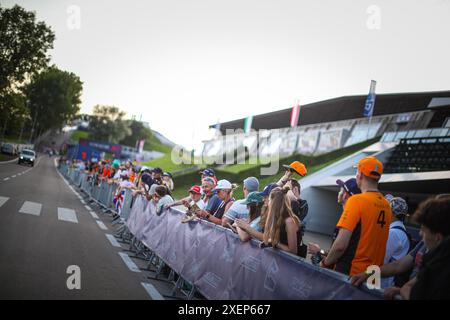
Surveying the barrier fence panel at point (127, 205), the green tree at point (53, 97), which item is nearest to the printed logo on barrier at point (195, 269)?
the barrier fence panel at point (127, 205)

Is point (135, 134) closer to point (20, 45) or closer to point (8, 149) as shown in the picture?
point (8, 149)

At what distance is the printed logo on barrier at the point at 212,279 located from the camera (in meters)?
5.05

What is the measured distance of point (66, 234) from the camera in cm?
940

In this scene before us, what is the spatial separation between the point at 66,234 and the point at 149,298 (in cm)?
467

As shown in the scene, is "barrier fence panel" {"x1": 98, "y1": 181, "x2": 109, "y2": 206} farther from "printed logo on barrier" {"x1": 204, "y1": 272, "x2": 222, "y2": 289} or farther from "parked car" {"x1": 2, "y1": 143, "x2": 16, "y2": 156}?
"parked car" {"x1": 2, "y1": 143, "x2": 16, "y2": 156}

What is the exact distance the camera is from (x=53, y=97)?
93500 mm

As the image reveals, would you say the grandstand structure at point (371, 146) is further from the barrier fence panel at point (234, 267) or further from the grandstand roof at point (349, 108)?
the barrier fence panel at point (234, 267)

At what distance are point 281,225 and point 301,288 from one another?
3.05 ft

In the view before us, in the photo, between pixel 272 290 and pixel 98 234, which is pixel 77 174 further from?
pixel 272 290

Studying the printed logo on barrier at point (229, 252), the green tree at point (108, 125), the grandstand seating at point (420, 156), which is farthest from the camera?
the green tree at point (108, 125)

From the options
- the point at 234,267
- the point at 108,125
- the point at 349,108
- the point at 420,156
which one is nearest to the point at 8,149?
the point at 349,108

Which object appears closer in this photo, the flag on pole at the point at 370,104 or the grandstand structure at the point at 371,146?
the grandstand structure at the point at 371,146

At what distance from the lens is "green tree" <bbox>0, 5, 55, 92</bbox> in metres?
42.4

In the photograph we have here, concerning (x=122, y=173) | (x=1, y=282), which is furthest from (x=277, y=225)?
(x=122, y=173)
